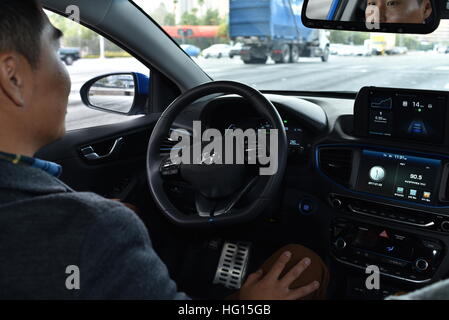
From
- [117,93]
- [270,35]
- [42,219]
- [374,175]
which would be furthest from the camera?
[270,35]

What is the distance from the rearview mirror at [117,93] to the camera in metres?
3.42

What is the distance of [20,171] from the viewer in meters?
1.16

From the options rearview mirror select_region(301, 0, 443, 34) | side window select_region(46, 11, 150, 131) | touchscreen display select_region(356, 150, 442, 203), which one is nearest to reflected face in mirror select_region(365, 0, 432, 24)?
rearview mirror select_region(301, 0, 443, 34)

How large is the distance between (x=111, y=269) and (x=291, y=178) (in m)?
1.94

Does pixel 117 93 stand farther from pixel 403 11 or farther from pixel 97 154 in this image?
pixel 403 11

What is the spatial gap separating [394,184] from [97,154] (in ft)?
5.67

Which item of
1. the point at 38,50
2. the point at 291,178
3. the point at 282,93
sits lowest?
the point at 291,178

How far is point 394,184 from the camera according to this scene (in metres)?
2.55

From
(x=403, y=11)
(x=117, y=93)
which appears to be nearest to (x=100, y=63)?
(x=117, y=93)

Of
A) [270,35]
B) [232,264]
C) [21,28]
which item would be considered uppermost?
[270,35]

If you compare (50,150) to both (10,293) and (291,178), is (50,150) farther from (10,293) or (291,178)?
(10,293)

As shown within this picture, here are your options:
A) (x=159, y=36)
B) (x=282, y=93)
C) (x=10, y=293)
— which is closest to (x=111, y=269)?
(x=10, y=293)

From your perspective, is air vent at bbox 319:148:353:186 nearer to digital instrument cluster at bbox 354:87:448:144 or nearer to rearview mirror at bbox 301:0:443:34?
digital instrument cluster at bbox 354:87:448:144

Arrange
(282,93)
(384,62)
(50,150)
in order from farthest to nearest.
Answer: (384,62), (282,93), (50,150)
